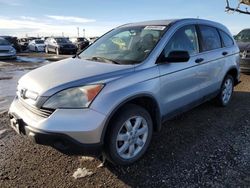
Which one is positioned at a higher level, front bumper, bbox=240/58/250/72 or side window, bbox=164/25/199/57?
side window, bbox=164/25/199/57

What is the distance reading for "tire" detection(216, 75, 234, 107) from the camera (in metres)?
5.72

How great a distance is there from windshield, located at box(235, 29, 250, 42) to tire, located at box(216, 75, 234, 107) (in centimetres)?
565

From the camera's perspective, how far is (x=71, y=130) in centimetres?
296

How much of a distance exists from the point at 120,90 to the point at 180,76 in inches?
49.7

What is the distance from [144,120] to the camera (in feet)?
11.9

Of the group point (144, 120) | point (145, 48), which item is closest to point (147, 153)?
point (144, 120)

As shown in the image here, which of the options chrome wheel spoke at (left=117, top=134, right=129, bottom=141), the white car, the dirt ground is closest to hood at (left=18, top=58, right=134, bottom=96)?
chrome wheel spoke at (left=117, top=134, right=129, bottom=141)

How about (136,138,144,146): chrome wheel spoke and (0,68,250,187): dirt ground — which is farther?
(136,138,144,146): chrome wheel spoke

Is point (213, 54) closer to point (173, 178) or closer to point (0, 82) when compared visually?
point (173, 178)

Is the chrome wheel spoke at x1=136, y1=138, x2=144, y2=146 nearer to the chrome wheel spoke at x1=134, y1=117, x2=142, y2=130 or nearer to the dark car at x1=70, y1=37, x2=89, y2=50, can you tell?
the chrome wheel spoke at x1=134, y1=117, x2=142, y2=130

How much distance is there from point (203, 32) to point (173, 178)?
9.06 ft

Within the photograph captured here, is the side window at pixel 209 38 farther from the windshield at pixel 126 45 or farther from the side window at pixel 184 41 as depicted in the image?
the windshield at pixel 126 45

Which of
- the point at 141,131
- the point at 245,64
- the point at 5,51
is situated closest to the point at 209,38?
the point at 141,131

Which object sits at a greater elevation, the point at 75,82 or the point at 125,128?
the point at 75,82
